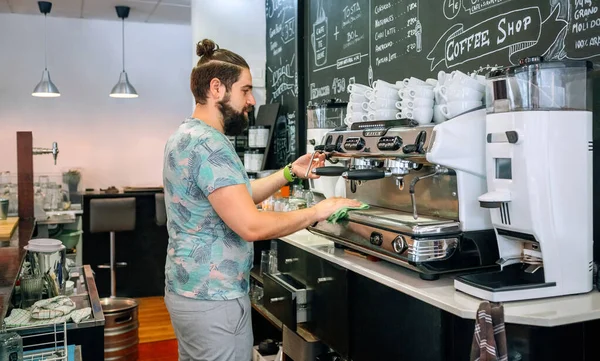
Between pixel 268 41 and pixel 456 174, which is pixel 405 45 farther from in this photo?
pixel 268 41

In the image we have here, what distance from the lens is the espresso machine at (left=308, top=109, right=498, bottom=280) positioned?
1.78 meters

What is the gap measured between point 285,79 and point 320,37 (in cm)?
55

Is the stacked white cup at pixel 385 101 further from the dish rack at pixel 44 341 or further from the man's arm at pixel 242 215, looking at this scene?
the dish rack at pixel 44 341

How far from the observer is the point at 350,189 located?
8.21ft

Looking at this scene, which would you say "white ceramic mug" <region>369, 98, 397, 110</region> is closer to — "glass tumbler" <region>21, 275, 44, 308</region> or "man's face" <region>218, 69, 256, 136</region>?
"man's face" <region>218, 69, 256, 136</region>

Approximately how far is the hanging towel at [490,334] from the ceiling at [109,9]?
16.6 feet

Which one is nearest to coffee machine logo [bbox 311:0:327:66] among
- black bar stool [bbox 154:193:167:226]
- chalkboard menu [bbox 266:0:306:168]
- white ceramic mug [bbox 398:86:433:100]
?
chalkboard menu [bbox 266:0:306:168]

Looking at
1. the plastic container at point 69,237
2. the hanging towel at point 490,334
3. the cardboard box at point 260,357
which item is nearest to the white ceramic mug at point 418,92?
the hanging towel at point 490,334

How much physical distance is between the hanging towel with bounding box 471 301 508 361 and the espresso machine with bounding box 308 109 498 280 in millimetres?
337

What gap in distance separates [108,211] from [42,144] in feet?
5.46

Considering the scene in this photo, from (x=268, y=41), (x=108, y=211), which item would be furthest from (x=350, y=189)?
(x=108, y=211)

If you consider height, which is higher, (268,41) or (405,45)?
(268,41)

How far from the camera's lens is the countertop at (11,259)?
1.82m

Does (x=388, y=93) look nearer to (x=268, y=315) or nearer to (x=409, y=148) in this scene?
(x=409, y=148)
